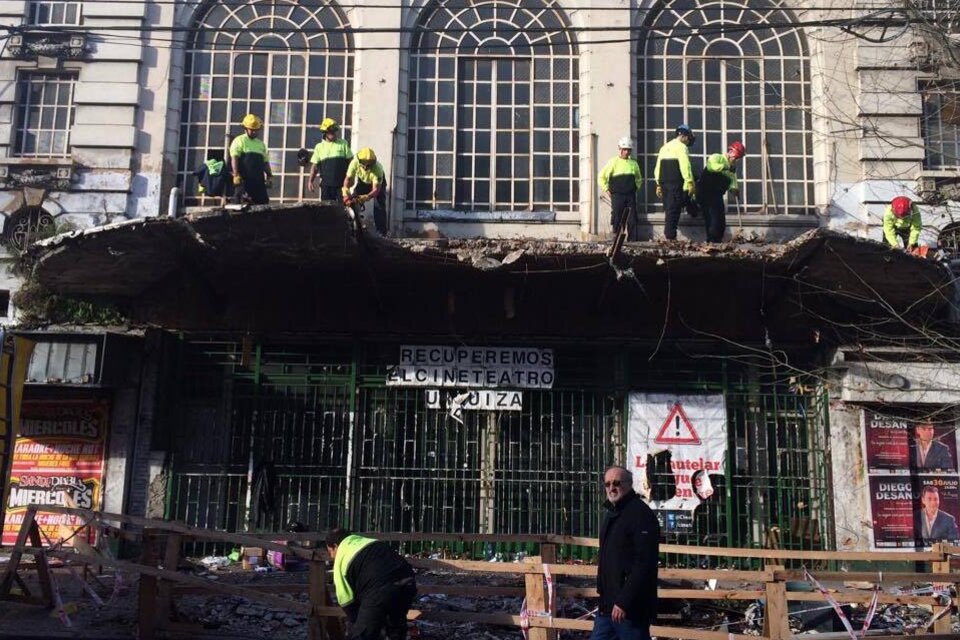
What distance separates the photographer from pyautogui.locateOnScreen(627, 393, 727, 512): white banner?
513 inches

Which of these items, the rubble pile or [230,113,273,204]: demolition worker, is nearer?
the rubble pile

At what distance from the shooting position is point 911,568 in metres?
12.9

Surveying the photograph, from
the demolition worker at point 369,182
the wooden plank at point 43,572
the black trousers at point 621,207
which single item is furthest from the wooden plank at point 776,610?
the demolition worker at point 369,182

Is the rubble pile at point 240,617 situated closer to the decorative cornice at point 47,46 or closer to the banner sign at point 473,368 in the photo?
the banner sign at point 473,368

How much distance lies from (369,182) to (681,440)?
5769 millimetres

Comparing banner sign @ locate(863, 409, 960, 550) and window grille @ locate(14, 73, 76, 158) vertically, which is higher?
window grille @ locate(14, 73, 76, 158)

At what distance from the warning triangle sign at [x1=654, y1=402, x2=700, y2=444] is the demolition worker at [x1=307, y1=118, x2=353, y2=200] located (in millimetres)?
5734

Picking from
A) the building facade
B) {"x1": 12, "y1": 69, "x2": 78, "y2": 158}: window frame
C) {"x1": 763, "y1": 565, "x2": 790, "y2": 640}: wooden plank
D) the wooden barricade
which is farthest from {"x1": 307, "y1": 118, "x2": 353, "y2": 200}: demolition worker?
{"x1": 763, "y1": 565, "x2": 790, "y2": 640}: wooden plank

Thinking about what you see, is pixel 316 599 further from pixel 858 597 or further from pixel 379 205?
pixel 379 205

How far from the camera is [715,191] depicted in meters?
13.1

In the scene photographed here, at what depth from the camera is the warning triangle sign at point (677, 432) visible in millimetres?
13141

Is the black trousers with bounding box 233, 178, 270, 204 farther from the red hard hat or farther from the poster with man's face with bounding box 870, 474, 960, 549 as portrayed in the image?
the poster with man's face with bounding box 870, 474, 960, 549

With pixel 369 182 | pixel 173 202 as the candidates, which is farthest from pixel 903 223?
pixel 173 202

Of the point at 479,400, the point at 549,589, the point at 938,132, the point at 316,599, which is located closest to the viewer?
the point at 316,599
